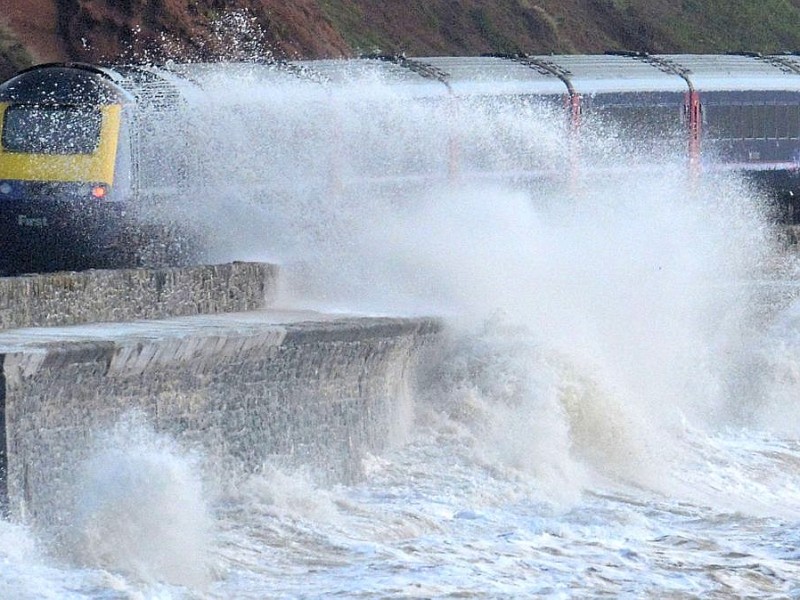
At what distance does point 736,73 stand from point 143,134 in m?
10.0

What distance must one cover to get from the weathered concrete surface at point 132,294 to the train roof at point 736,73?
11.7 metres

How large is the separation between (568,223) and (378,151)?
2040 millimetres

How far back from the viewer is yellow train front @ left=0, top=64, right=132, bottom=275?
18.3 meters

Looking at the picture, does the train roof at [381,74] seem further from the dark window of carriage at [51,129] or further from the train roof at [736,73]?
the train roof at [736,73]

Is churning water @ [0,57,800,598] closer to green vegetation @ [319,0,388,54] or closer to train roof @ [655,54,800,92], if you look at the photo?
train roof @ [655,54,800,92]

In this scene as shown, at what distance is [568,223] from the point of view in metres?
19.4

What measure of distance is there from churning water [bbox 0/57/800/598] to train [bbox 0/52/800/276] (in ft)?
0.31

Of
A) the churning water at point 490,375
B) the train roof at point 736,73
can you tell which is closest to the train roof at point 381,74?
the churning water at point 490,375

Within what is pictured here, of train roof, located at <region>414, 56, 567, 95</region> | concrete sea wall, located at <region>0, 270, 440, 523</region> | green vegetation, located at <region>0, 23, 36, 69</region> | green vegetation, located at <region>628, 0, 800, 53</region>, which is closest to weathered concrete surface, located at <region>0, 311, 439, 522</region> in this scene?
concrete sea wall, located at <region>0, 270, 440, 523</region>

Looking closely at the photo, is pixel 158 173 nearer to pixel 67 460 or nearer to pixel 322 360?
pixel 322 360

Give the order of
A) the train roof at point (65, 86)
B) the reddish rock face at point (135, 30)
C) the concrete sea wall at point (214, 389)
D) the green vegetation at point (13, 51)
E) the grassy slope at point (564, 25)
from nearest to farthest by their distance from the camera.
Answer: the concrete sea wall at point (214, 389)
the train roof at point (65, 86)
the green vegetation at point (13, 51)
the reddish rock face at point (135, 30)
the grassy slope at point (564, 25)

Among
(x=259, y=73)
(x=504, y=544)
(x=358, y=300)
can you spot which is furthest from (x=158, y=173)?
(x=504, y=544)

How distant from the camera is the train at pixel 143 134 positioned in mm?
18344

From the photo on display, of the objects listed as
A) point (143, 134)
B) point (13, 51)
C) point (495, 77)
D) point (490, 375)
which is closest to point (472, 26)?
point (13, 51)
